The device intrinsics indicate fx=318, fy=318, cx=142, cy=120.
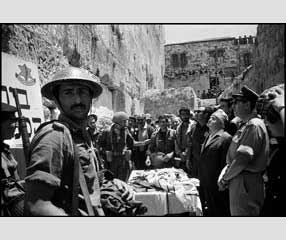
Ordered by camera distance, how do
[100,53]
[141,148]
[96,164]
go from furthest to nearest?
[100,53], [141,148], [96,164]

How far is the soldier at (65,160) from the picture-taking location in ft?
4.96

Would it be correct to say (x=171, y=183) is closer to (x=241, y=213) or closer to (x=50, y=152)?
(x=241, y=213)

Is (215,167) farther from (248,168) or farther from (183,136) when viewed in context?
(183,136)

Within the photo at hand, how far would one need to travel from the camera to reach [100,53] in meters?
9.20

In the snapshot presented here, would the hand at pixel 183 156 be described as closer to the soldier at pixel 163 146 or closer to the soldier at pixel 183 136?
the soldier at pixel 183 136

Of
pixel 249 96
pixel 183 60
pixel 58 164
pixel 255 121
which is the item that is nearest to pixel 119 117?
pixel 249 96

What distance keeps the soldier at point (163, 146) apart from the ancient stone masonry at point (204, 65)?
60.0ft

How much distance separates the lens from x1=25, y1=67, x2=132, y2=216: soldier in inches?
59.5

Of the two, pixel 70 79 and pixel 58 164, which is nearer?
pixel 58 164

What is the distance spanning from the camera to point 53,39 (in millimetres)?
5828

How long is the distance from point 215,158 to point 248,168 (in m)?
0.94

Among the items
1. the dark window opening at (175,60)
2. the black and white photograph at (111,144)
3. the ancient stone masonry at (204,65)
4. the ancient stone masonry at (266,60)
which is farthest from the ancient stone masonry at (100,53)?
the dark window opening at (175,60)
